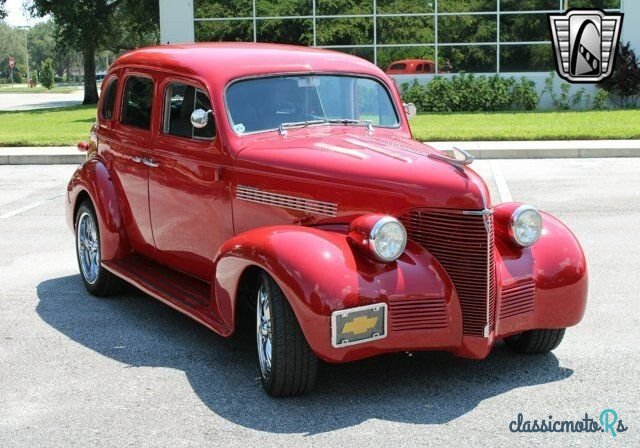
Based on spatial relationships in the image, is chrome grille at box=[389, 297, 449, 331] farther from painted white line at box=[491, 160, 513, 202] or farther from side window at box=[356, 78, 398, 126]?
painted white line at box=[491, 160, 513, 202]

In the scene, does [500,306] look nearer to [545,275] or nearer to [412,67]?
[545,275]

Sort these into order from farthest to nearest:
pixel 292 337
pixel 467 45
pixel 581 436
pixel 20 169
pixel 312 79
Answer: pixel 467 45, pixel 20 169, pixel 312 79, pixel 292 337, pixel 581 436

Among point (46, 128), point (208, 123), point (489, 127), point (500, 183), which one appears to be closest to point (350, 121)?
point (208, 123)

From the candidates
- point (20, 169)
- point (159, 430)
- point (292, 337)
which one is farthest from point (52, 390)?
point (20, 169)

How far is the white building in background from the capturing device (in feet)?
92.6

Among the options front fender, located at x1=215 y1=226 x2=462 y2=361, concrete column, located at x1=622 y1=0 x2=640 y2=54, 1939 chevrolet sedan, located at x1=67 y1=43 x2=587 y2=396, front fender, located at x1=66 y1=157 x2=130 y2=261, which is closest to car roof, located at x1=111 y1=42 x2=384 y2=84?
1939 chevrolet sedan, located at x1=67 y1=43 x2=587 y2=396

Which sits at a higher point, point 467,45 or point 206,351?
point 467,45

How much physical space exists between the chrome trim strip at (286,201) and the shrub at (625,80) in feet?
76.1

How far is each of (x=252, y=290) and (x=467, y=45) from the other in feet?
79.1

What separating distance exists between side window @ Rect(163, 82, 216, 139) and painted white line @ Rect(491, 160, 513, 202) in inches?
240

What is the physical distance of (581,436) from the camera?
459 cm

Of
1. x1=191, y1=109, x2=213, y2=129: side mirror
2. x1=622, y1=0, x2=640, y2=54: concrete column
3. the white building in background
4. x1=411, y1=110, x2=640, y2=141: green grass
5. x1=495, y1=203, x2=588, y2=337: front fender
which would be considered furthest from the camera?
the white building in background

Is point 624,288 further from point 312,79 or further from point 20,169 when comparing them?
point 20,169

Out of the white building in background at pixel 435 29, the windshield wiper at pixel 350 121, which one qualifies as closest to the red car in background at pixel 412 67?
the white building in background at pixel 435 29
